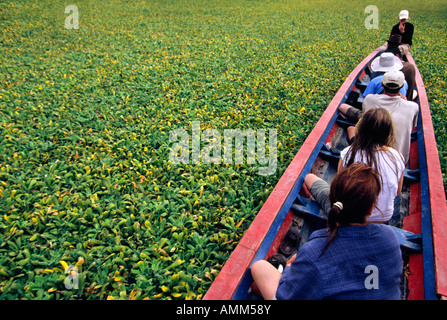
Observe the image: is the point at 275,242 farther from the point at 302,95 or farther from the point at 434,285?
the point at 302,95

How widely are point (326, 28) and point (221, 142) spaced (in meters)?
9.49

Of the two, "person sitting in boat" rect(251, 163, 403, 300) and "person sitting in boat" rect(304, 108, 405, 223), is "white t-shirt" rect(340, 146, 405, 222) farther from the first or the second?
"person sitting in boat" rect(251, 163, 403, 300)

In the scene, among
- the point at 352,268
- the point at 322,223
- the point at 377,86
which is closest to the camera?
the point at 352,268

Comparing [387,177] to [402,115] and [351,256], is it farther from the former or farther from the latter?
[402,115]

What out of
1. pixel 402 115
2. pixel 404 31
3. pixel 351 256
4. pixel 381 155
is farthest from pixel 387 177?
pixel 404 31

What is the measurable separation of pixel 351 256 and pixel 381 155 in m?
1.10

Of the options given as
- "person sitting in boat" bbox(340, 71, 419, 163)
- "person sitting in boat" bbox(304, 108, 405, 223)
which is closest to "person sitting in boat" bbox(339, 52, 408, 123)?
"person sitting in boat" bbox(340, 71, 419, 163)

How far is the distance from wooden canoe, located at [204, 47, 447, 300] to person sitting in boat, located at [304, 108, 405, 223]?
0.27m

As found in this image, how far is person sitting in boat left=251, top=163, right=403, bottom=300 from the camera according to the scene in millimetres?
1561

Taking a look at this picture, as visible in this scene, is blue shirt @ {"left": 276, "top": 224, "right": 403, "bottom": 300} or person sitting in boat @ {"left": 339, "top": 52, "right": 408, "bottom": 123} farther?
person sitting in boat @ {"left": 339, "top": 52, "right": 408, "bottom": 123}

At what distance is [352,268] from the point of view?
1.57 m

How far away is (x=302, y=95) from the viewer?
5.39 meters

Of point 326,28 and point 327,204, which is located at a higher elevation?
point 326,28
